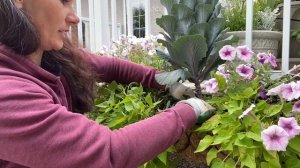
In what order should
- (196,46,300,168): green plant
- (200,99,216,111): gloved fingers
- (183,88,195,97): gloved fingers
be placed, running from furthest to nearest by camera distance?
(183,88,195,97): gloved fingers
(200,99,216,111): gloved fingers
(196,46,300,168): green plant

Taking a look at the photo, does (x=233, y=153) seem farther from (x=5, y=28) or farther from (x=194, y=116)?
(x=5, y=28)

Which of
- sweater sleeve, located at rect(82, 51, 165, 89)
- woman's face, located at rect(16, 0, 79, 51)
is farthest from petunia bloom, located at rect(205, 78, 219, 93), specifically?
woman's face, located at rect(16, 0, 79, 51)

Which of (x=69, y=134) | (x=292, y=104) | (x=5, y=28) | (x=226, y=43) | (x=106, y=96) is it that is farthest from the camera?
(x=106, y=96)

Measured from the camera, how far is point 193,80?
1388mm

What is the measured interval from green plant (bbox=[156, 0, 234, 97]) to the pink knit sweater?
350 millimetres

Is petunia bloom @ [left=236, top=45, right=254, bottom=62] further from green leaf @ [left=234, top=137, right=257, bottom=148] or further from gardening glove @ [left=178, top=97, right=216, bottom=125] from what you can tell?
green leaf @ [left=234, top=137, right=257, bottom=148]

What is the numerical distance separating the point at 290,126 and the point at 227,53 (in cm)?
39

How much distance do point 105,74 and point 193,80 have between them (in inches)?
16.2

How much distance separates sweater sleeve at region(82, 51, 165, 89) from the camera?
61.7 inches

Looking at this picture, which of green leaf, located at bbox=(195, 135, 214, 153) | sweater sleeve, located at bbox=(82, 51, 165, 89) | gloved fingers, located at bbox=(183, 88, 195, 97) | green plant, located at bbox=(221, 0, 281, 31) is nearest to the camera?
green leaf, located at bbox=(195, 135, 214, 153)

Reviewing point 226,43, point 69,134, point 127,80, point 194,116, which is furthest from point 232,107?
point 127,80

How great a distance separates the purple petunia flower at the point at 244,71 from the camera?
1.22 meters

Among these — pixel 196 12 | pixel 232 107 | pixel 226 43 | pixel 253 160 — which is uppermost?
pixel 196 12

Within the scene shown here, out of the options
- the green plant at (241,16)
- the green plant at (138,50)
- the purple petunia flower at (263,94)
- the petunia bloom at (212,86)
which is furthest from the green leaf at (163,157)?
the green plant at (241,16)
